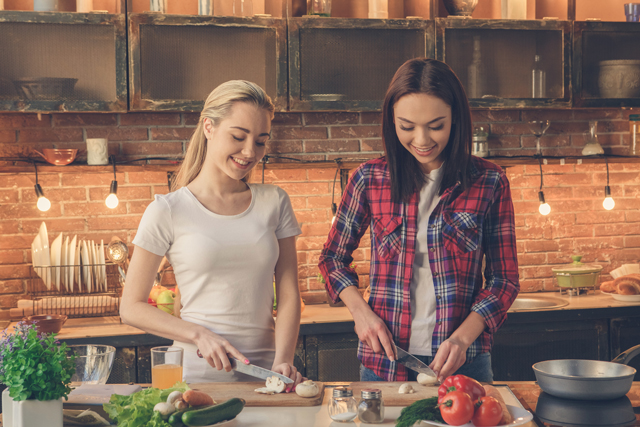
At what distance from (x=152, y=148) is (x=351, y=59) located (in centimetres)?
110

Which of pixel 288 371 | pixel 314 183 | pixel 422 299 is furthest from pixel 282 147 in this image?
pixel 288 371

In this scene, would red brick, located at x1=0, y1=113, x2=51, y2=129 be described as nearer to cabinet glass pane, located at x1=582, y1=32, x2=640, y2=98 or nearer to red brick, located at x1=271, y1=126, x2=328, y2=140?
red brick, located at x1=271, y1=126, x2=328, y2=140

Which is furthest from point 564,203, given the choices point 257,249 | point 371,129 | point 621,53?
point 257,249

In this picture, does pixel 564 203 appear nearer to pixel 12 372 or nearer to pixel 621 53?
pixel 621 53

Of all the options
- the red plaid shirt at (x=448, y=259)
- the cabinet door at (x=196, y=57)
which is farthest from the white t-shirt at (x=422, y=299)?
the cabinet door at (x=196, y=57)

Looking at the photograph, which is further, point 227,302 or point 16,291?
point 16,291

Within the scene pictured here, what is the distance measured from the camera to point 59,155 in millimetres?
3021

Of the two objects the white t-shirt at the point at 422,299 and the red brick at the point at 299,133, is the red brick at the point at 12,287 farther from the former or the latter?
the white t-shirt at the point at 422,299

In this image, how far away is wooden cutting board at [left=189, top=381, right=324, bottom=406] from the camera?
59.7 inches

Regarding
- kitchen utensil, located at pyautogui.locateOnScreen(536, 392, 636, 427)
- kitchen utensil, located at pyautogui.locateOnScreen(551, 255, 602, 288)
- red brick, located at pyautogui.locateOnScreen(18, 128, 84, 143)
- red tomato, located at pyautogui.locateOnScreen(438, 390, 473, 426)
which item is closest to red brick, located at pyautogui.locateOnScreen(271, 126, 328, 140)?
red brick, located at pyautogui.locateOnScreen(18, 128, 84, 143)

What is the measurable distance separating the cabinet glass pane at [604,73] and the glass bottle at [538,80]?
217mm

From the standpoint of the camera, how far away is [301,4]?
3.32 m

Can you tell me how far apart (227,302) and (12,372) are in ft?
1.99

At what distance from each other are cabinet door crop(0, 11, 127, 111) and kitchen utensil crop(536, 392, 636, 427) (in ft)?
7.39
